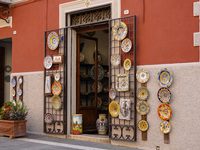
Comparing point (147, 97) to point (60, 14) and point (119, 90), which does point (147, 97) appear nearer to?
point (119, 90)

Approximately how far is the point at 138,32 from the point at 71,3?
7.04 feet

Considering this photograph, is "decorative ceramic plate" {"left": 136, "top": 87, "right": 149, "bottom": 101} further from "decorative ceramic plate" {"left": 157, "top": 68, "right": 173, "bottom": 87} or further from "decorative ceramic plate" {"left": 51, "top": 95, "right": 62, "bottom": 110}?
"decorative ceramic plate" {"left": 51, "top": 95, "right": 62, "bottom": 110}

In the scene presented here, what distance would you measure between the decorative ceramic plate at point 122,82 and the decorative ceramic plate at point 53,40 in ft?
7.03

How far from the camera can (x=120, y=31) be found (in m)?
6.46

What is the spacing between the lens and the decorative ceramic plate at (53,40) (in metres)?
7.70

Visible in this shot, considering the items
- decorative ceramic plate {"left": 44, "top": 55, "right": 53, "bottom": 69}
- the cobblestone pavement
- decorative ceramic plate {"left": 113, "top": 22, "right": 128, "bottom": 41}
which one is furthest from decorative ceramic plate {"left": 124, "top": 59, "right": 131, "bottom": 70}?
decorative ceramic plate {"left": 44, "top": 55, "right": 53, "bottom": 69}

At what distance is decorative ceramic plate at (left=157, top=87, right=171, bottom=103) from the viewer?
5.68 m

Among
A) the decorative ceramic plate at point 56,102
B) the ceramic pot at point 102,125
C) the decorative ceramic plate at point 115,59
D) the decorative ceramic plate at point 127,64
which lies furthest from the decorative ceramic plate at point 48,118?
the decorative ceramic plate at point 127,64

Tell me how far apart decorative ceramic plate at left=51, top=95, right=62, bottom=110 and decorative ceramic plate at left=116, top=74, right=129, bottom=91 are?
1.82m

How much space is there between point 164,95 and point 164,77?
0.35 meters

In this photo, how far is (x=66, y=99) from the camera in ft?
24.6

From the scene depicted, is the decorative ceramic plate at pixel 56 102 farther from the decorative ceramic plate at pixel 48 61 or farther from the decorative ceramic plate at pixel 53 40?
the decorative ceramic plate at pixel 53 40

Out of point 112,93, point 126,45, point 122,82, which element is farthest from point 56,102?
point 126,45

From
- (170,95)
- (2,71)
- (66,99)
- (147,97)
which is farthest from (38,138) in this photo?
(2,71)
